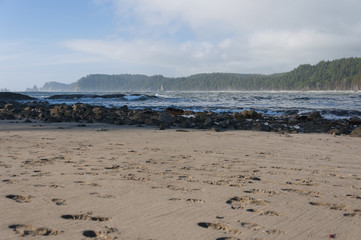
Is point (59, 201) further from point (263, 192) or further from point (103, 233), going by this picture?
point (263, 192)

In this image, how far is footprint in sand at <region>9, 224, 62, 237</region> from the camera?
8.49 feet

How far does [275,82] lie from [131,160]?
201 metres

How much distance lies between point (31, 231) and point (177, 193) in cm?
164

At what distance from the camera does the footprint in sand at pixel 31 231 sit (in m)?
2.59

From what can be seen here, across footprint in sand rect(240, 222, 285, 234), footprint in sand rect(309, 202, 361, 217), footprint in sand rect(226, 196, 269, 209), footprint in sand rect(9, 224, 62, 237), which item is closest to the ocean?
footprint in sand rect(309, 202, 361, 217)

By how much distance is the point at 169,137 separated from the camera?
A: 9.17 meters

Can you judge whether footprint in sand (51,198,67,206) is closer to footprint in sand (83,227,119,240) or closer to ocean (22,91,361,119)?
footprint in sand (83,227,119,240)

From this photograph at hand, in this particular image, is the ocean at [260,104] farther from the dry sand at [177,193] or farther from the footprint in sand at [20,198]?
the footprint in sand at [20,198]

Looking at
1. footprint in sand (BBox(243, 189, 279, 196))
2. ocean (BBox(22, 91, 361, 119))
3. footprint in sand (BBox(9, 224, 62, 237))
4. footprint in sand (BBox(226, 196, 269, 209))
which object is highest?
ocean (BBox(22, 91, 361, 119))

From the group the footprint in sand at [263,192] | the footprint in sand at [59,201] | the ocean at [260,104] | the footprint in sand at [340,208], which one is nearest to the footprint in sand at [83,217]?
the footprint in sand at [59,201]

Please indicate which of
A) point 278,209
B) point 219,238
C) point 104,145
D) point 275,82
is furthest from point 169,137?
point 275,82

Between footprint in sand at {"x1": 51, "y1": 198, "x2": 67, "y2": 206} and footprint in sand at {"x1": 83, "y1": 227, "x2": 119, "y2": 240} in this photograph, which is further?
footprint in sand at {"x1": 51, "y1": 198, "x2": 67, "y2": 206}

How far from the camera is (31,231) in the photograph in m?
2.64

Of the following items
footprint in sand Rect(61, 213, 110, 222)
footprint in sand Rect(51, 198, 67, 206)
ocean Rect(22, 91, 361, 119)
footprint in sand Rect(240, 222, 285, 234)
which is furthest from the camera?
ocean Rect(22, 91, 361, 119)
